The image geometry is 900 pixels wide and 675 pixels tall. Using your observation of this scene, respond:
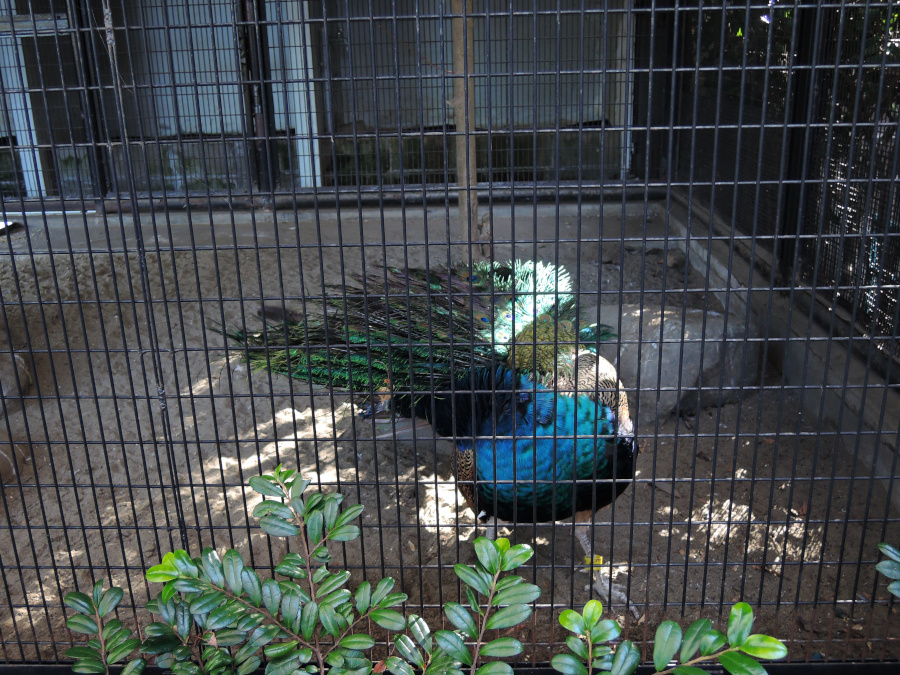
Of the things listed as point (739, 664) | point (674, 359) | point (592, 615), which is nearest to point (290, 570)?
point (592, 615)

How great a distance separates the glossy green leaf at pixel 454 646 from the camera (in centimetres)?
146

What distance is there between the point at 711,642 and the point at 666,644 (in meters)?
0.08

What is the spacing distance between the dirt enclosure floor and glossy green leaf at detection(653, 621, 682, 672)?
42 centimetres

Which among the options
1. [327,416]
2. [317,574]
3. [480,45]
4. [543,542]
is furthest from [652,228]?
[317,574]

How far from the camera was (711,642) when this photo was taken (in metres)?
1.38

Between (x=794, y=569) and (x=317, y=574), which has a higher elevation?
(x=317, y=574)

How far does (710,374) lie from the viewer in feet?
12.6

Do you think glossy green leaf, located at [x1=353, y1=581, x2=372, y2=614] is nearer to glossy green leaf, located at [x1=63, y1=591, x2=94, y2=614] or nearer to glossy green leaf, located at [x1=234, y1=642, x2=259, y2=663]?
glossy green leaf, located at [x1=234, y1=642, x2=259, y2=663]

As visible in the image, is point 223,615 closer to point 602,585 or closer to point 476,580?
point 476,580

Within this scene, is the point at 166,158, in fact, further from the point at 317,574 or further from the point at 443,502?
the point at 317,574

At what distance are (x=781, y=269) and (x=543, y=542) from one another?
2202 millimetres

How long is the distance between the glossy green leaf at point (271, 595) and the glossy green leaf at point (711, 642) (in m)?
0.85

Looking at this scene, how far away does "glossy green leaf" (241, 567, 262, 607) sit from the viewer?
5.29 feet

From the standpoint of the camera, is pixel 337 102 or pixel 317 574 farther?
pixel 337 102
